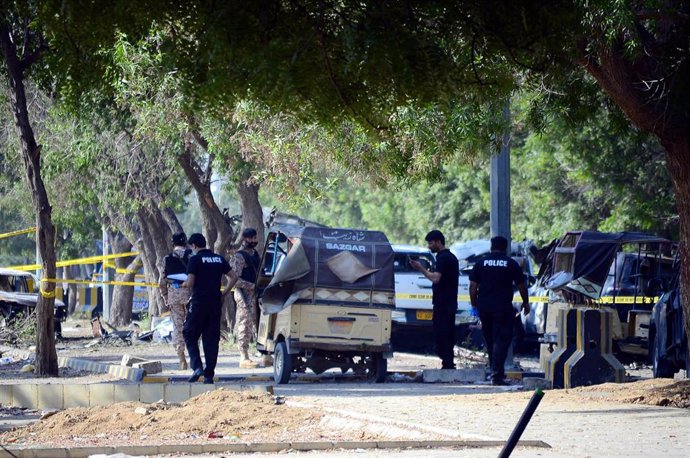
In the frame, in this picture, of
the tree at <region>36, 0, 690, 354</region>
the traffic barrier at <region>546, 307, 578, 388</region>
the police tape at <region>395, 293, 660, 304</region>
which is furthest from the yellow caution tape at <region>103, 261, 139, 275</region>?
the tree at <region>36, 0, 690, 354</region>

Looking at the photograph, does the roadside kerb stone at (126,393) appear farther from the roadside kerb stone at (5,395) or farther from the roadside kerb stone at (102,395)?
the roadside kerb stone at (5,395)

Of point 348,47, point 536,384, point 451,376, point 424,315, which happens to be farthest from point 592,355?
point 424,315

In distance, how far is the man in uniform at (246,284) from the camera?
17.0m

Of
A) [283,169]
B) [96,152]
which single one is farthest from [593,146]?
[96,152]

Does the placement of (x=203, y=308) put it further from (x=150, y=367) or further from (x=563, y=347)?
(x=563, y=347)

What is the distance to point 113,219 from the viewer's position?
3192 centimetres

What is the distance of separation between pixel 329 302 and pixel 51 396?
3.91 metres

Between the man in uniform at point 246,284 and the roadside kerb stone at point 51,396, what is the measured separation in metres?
4.17

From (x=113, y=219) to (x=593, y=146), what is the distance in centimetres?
1300

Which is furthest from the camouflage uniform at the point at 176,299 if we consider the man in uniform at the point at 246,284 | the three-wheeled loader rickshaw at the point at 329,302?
the three-wheeled loader rickshaw at the point at 329,302

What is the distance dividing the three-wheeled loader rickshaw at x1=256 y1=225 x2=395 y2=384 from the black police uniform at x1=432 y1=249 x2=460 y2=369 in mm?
1040

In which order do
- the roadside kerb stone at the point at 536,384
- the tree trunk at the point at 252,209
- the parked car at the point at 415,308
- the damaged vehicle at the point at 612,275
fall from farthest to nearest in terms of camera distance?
the tree trunk at the point at 252,209
the parked car at the point at 415,308
the damaged vehicle at the point at 612,275
the roadside kerb stone at the point at 536,384

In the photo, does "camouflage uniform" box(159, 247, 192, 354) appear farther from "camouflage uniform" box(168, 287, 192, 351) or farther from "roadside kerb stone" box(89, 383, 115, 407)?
"roadside kerb stone" box(89, 383, 115, 407)

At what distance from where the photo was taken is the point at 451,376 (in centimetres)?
1612
